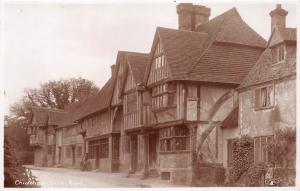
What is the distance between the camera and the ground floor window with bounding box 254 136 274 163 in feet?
54.8

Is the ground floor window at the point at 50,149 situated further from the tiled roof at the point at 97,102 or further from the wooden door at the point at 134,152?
the wooden door at the point at 134,152

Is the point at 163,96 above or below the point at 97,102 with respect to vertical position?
below

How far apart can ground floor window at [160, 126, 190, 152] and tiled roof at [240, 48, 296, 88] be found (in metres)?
3.10

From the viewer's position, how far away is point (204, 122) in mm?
19672

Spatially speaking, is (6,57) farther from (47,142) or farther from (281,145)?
(47,142)

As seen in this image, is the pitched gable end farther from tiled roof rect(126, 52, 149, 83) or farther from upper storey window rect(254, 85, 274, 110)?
upper storey window rect(254, 85, 274, 110)

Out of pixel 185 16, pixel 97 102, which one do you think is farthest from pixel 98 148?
pixel 185 16

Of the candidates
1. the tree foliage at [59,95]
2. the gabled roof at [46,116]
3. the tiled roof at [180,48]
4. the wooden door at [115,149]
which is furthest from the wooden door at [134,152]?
the gabled roof at [46,116]

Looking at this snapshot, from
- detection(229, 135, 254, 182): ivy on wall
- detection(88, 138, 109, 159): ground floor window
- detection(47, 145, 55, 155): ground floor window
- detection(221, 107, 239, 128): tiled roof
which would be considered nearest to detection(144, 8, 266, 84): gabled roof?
detection(221, 107, 239, 128): tiled roof

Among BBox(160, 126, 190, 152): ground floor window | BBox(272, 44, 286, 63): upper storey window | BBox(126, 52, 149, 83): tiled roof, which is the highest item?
BBox(126, 52, 149, 83): tiled roof

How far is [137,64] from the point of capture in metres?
24.0

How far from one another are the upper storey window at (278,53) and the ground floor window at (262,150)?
255 cm

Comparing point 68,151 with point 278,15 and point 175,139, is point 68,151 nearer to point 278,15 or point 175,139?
point 175,139

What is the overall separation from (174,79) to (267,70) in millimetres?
3543
